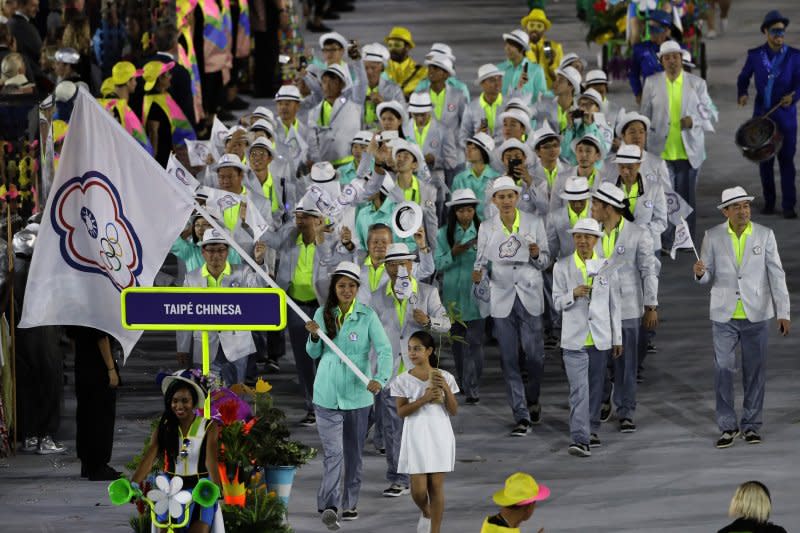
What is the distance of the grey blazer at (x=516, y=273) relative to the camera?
20.0 meters

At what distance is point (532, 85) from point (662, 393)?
5.51 meters

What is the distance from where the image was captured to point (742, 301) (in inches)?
752

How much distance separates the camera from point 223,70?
29.0m

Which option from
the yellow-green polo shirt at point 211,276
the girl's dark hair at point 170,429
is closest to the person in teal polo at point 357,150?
the yellow-green polo shirt at point 211,276

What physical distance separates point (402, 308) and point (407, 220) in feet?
4.18

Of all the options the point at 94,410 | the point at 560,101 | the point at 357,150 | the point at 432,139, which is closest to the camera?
the point at 94,410

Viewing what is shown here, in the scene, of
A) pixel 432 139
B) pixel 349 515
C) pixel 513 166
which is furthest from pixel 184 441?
pixel 432 139

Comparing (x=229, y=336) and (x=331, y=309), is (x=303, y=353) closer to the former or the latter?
(x=229, y=336)

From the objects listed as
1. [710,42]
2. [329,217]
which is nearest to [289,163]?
[329,217]

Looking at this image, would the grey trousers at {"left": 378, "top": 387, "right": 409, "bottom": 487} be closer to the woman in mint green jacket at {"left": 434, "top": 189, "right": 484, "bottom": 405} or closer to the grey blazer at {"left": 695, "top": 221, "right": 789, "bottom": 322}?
the woman in mint green jacket at {"left": 434, "top": 189, "right": 484, "bottom": 405}

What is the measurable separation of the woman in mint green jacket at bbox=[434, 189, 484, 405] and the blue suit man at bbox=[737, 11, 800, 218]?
5963 millimetres

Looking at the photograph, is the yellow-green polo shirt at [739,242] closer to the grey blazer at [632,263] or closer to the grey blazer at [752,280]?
the grey blazer at [752,280]

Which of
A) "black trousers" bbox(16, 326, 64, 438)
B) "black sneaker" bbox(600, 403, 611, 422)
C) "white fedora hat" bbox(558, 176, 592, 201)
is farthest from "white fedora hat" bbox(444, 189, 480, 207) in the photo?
"black trousers" bbox(16, 326, 64, 438)

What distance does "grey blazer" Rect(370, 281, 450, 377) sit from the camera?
61.1ft
